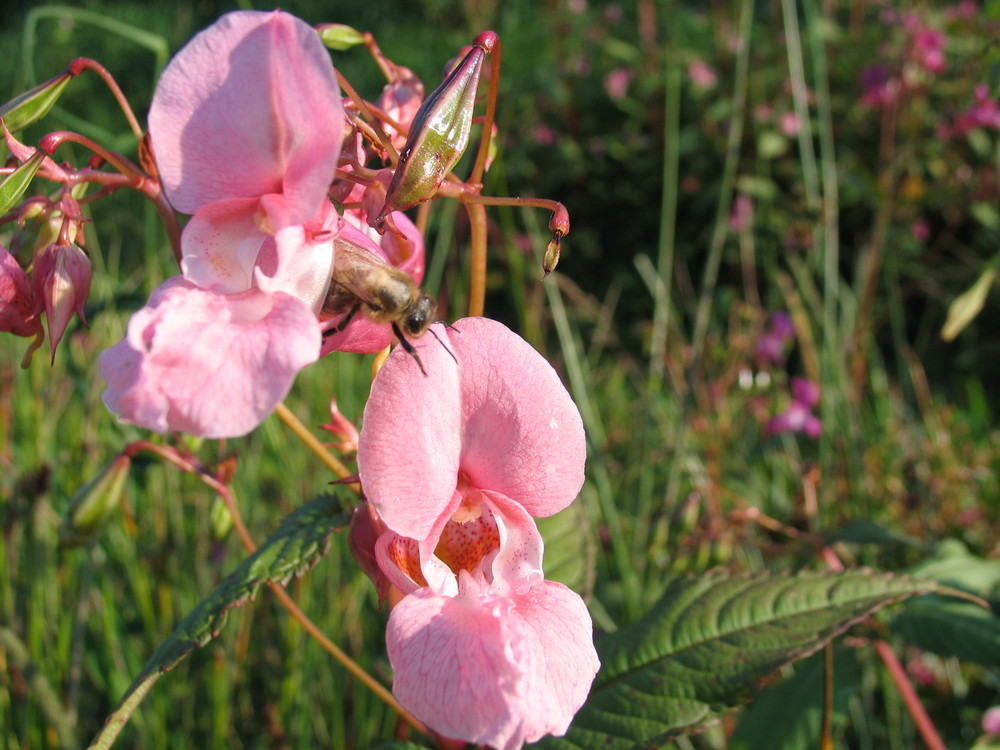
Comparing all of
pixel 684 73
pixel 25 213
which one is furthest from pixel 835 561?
pixel 684 73

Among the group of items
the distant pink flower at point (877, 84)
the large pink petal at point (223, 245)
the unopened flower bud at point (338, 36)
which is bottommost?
the distant pink flower at point (877, 84)

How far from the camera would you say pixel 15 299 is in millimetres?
533

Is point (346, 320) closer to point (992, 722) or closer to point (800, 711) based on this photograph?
point (800, 711)

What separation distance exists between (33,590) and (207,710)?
0.29 meters

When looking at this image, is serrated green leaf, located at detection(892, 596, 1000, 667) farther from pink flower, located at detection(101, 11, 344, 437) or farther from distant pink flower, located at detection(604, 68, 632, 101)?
distant pink flower, located at detection(604, 68, 632, 101)

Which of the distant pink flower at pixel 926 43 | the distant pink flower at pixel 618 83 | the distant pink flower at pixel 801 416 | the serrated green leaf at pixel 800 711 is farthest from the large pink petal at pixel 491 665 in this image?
the distant pink flower at pixel 618 83

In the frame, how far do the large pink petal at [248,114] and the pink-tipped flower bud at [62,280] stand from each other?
90 millimetres

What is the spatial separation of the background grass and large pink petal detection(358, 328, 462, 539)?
0.39 m

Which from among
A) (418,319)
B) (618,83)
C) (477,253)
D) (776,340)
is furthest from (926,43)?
(418,319)

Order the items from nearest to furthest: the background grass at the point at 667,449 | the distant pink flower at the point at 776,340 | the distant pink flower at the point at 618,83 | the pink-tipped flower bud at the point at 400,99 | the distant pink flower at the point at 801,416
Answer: the pink-tipped flower bud at the point at 400,99, the background grass at the point at 667,449, the distant pink flower at the point at 801,416, the distant pink flower at the point at 776,340, the distant pink flower at the point at 618,83

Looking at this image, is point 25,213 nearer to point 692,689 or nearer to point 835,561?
point 692,689

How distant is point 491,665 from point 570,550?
442 mm

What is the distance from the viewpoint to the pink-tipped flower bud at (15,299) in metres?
0.52

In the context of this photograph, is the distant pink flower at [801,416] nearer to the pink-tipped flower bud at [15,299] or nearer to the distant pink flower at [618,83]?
the pink-tipped flower bud at [15,299]
